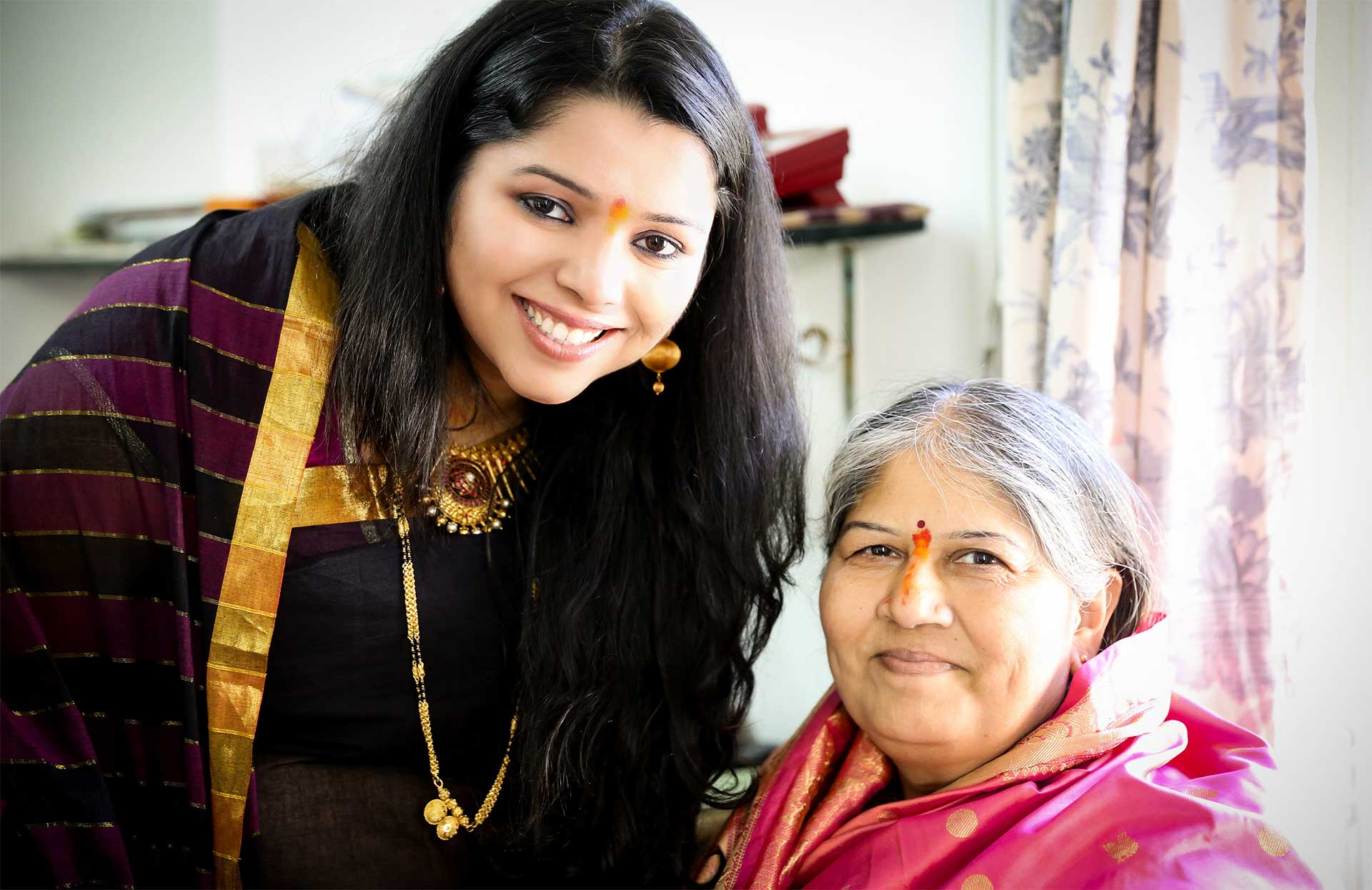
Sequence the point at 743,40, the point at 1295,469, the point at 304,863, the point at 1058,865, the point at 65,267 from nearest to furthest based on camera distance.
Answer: the point at 1058,865 → the point at 304,863 → the point at 1295,469 → the point at 743,40 → the point at 65,267

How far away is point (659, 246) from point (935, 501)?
470mm

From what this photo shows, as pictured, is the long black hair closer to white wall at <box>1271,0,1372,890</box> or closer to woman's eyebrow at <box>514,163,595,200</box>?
woman's eyebrow at <box>514,163,595,200</box>

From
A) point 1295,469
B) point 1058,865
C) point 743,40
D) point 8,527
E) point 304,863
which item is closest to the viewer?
point 1058,865

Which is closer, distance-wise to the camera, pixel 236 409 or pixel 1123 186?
pixel 236 409

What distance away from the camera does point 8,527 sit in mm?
1221

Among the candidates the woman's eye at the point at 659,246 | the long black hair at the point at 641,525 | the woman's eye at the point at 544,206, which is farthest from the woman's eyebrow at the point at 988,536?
the woman's eye at the point at 544,206

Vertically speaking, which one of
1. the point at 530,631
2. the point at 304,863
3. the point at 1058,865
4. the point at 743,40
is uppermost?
the point at 743,40

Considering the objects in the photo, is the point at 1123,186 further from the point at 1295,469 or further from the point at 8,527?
the point at 8,527

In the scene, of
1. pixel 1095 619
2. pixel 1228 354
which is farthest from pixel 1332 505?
pixel 1095 619

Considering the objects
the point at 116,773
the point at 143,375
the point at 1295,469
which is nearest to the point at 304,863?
the point at 116,773

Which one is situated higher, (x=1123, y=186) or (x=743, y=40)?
(x=743, y=40)

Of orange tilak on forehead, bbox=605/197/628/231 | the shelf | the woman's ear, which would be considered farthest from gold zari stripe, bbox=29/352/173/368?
the shelf

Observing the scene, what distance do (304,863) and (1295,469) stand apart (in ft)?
5.37

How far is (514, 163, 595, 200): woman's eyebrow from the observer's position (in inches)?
47.3
